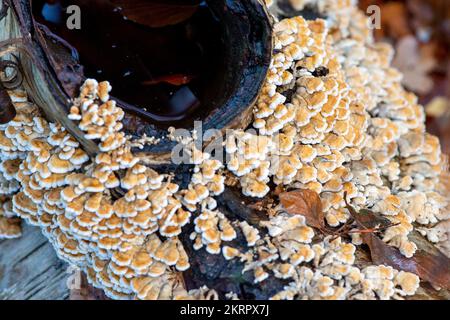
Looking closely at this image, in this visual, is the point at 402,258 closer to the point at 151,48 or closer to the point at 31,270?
the point at 151,48

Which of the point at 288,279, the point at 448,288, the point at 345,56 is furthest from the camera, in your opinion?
the point at 345,56

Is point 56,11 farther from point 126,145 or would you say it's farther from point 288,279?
point 288,279

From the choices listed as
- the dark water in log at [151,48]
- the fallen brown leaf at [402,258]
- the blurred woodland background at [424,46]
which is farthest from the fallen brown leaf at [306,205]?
the blurred woodland background at [424,46]

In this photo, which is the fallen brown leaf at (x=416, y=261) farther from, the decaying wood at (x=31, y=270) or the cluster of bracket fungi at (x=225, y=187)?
the decaying wood at (x=31, y=270)

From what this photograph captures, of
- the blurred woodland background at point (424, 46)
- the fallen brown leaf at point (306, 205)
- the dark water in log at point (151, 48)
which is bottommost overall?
the blurred woodland background at point (424, 46)

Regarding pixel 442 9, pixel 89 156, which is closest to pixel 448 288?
pixel 89 156

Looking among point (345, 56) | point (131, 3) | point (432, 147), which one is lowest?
point (432, 147)

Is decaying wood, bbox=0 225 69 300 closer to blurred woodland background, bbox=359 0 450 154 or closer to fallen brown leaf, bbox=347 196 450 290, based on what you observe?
fallen brown leaf, bbox=347 196 450 290
